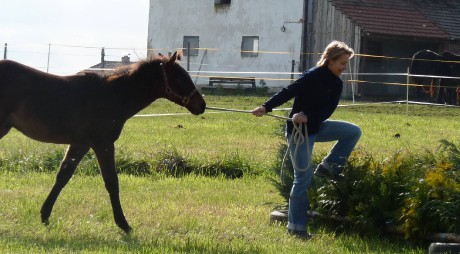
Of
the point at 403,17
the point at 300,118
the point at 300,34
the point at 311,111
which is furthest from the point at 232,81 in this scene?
the point at 300,118

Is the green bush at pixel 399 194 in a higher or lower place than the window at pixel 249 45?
lower

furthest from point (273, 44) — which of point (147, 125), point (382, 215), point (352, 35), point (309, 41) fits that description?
point (382, 215)

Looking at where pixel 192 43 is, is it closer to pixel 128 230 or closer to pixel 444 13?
pixel 444 13

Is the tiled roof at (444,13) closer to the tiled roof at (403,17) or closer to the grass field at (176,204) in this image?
the tiled roof at (403,17)

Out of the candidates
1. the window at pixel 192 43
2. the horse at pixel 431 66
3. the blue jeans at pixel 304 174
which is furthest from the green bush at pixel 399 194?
the window at pixel 192 43

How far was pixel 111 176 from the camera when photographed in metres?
10.2

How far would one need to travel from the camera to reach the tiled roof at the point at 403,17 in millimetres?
40875

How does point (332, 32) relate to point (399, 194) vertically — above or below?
above

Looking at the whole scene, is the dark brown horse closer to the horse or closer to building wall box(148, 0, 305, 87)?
the horse

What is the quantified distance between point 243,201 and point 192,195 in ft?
2.28

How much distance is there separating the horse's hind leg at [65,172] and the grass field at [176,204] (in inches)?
4.9

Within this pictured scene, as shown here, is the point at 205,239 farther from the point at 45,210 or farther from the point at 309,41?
the point at 309,41

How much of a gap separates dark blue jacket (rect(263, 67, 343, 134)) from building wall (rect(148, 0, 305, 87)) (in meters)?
31.4

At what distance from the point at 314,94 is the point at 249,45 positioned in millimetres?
36596
